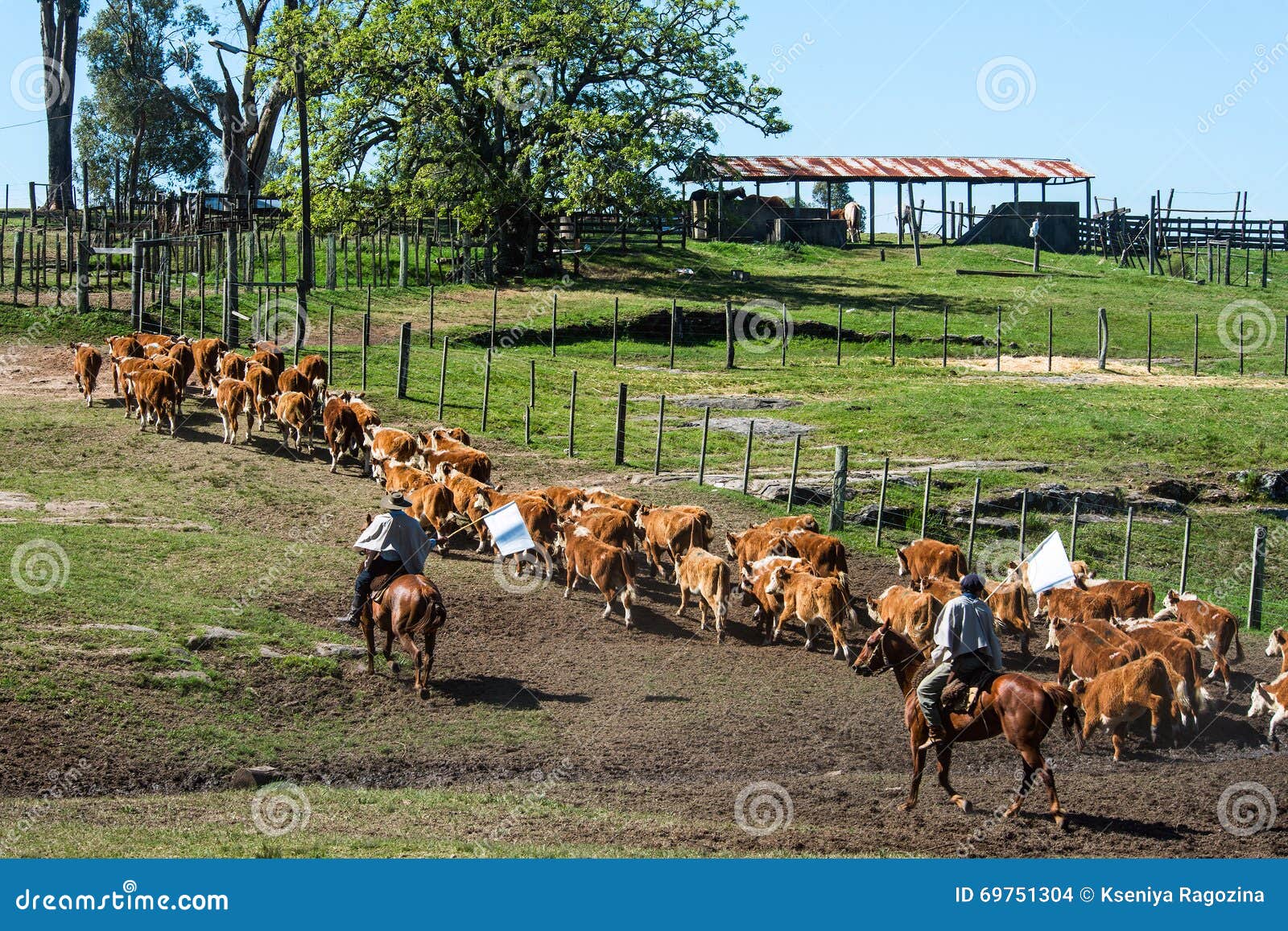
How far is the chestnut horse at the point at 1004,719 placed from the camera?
41.2ft

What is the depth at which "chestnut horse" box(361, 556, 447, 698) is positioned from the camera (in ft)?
49.5

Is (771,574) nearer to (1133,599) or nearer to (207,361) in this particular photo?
(1133,599)

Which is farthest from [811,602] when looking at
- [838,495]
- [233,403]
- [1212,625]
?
[233,403]

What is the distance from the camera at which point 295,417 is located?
82.2 feet

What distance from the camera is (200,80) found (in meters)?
67.1

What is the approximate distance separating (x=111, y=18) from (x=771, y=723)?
2407 inches

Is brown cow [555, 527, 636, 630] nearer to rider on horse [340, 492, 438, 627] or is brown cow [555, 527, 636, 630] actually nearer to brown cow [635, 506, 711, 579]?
brown cow [635, 506, 711, 579]

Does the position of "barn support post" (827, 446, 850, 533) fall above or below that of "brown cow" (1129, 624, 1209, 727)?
above

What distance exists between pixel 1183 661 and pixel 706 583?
569cm

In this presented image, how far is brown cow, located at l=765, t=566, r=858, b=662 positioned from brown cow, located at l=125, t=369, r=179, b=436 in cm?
1231

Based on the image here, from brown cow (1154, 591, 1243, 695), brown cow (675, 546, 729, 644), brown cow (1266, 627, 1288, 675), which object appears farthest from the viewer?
brown cow (675, 546, 729, 644)

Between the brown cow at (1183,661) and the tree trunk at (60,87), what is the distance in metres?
52.0

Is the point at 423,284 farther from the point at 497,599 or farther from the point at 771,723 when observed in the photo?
the point at 771,723

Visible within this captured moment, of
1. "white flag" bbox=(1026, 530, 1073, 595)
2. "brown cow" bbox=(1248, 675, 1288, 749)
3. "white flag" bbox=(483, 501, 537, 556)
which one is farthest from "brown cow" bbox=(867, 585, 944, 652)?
"white flag" bbox=(483, 501, 537, 556)
